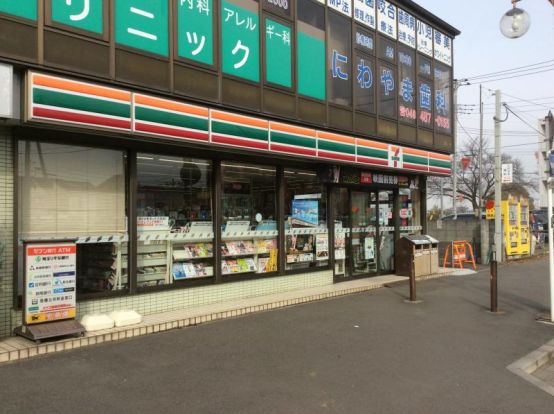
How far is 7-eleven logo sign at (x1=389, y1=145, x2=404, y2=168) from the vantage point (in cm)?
1305

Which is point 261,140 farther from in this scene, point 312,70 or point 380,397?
point 380,397

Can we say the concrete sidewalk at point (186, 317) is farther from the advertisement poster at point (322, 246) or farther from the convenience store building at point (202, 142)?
the advertisement poster at point (322, 246)

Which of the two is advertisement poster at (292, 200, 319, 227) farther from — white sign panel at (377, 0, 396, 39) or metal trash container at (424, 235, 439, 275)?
white sign panel at (377, 0, 396, 39)

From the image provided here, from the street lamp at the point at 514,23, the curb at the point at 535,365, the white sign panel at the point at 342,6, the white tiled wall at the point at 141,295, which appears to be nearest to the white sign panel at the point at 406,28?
the white sign panel at the point at 342,6

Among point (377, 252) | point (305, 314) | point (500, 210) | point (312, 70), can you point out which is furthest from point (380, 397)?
point (500, 210)

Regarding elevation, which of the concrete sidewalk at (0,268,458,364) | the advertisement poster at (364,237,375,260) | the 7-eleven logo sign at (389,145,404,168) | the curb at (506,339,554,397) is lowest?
the curb at (506,339,554,397)

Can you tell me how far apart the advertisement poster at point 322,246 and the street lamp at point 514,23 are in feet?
19.3

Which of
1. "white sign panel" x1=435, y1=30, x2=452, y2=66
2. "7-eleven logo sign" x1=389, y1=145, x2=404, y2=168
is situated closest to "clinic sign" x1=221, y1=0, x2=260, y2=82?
"7-eleven logo sign" x1=389, y1=145, x2=404, y2=168

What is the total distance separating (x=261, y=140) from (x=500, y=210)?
12.4m

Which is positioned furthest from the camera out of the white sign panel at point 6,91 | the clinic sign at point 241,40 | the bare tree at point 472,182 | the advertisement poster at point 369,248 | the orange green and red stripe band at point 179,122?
the bare tree at point 472,182

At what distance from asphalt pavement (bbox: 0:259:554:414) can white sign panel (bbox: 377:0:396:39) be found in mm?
7768

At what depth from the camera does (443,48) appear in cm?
→ 1565

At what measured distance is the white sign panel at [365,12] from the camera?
12.1 m

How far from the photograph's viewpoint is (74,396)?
4.93 meters
